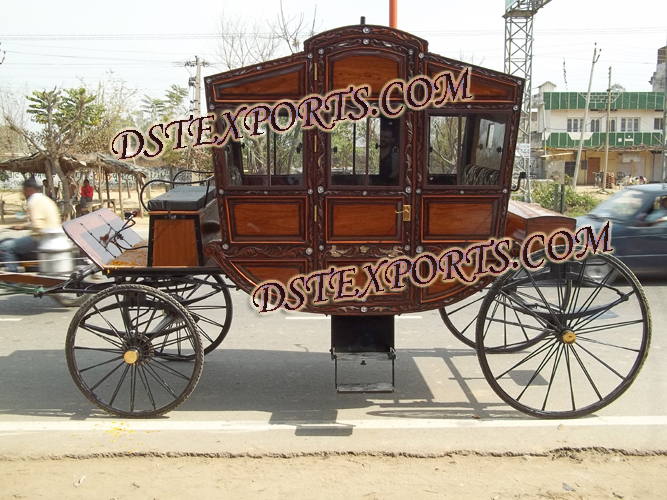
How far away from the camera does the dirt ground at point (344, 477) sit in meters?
3.33

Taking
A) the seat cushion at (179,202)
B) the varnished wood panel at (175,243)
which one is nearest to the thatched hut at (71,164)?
the seat cushion at (179,202)

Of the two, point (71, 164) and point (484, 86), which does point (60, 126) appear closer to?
point (71, 164)

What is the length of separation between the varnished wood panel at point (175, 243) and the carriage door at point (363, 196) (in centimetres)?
96

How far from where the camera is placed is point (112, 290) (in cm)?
414

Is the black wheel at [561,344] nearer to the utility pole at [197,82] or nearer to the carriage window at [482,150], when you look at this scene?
the carriage window at [482,150]

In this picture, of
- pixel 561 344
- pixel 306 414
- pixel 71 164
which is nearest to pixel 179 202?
pixel 306 414

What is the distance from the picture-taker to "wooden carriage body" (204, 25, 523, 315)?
390 centimetres

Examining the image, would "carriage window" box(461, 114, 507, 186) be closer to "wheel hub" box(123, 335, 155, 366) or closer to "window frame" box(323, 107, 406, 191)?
"window frame" box(323, 107, 406, 191)

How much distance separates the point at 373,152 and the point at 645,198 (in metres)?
6.19

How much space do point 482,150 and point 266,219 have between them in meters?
1.57

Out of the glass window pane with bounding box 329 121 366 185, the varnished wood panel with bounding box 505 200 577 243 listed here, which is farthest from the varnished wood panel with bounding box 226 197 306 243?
the varnished wood panel with bounding box 505 200 577 243

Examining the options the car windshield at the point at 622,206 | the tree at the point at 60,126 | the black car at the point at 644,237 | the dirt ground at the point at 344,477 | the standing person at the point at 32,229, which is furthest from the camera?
the tree at the point at 60,126

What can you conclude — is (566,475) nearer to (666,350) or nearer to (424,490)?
(424,490)

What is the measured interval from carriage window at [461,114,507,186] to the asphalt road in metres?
1.70
